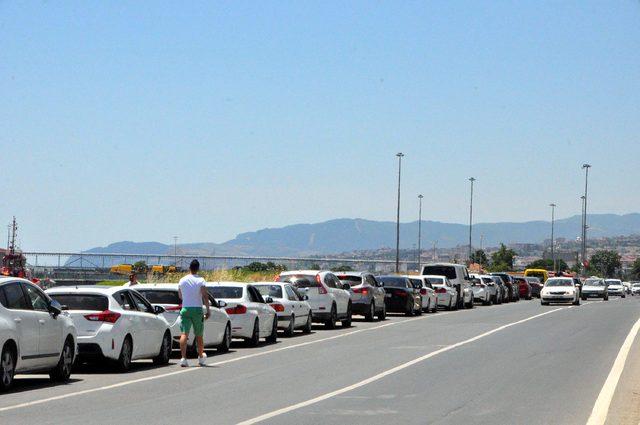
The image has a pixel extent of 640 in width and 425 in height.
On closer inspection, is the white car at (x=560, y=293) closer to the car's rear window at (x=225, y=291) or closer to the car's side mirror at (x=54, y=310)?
the car's rear window at (x=225, y=291)

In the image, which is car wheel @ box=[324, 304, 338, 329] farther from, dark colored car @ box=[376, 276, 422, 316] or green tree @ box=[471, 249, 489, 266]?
green tree @ box=[471, 249, 489, 266]

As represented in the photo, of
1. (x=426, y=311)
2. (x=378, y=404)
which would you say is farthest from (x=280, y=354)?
(x=426, y=311)

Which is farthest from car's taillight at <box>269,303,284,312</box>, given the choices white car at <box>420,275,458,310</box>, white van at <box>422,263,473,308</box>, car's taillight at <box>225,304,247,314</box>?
white van at <box>422,263,473,308</box>

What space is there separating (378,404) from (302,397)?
4.10ft

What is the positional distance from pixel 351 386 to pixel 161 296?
7.64m

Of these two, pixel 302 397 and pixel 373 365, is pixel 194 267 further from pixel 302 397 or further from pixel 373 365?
pixel 302 397

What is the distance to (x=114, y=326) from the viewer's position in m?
18.8

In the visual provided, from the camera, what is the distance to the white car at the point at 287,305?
94.8 feet

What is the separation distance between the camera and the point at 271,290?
29.5 meters

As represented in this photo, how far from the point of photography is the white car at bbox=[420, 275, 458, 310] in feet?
164

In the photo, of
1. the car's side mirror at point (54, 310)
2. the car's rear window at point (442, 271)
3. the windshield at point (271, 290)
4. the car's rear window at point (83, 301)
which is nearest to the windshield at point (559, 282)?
the car's rear window at point (442, 271)

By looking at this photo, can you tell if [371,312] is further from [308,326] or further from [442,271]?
[442,271]

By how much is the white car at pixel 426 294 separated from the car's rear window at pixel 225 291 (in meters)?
20.5

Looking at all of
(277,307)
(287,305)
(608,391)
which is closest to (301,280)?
(287,305)
